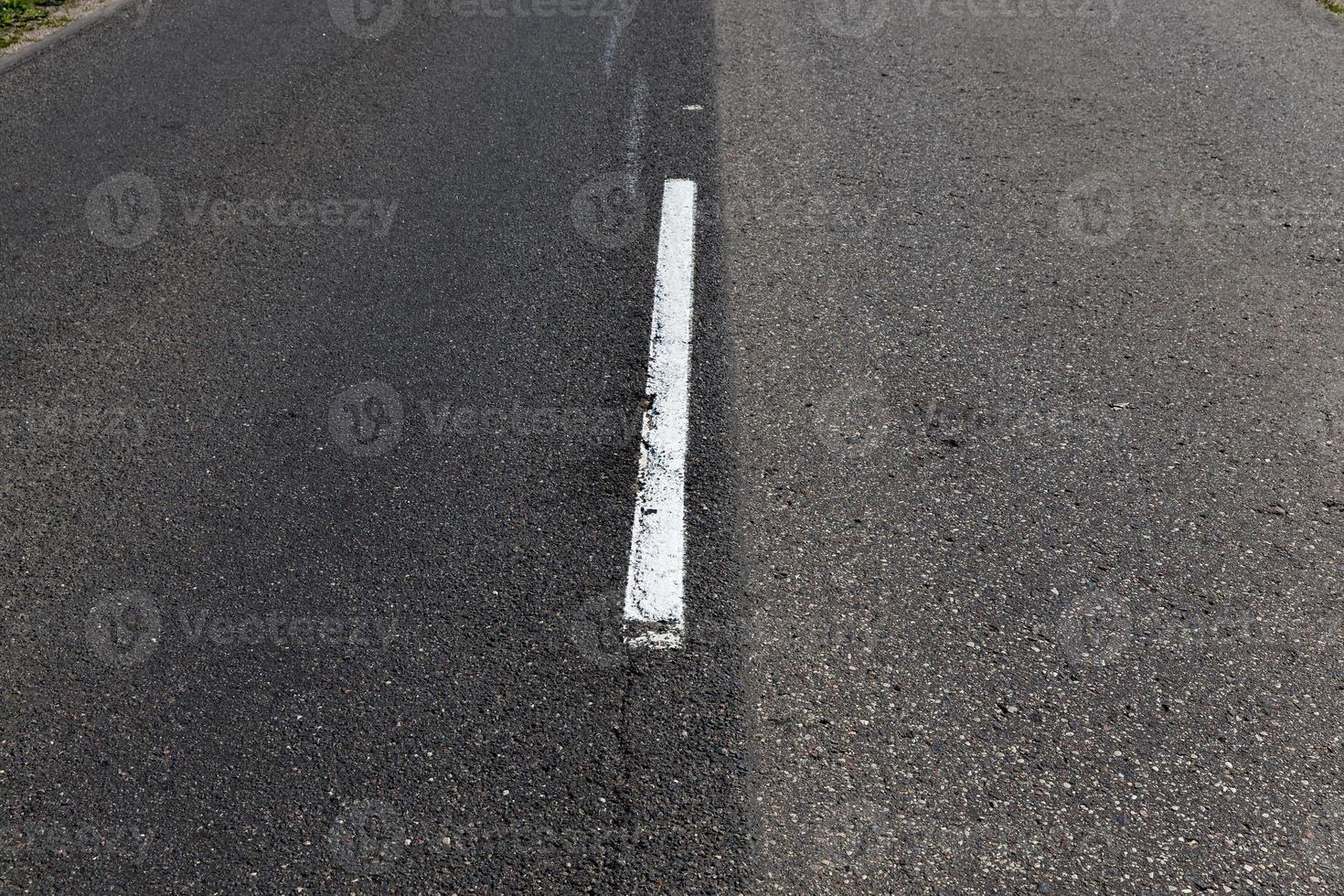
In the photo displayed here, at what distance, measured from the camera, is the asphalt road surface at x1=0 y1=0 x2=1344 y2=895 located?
303 centimetres

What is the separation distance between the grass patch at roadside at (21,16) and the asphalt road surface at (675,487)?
1.56m

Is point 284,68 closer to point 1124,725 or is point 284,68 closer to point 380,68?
point 380,68

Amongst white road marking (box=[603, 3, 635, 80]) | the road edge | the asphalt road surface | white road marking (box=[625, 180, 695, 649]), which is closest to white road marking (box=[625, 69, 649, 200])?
the asphalt road surface

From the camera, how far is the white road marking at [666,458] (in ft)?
11.9

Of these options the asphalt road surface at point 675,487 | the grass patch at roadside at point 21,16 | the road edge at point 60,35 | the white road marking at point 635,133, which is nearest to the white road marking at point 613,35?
the white road marking at point 635,133

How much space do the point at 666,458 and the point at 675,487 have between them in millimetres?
185

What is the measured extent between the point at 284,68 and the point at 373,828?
623 centimetres

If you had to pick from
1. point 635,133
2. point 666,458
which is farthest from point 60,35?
point 666,458

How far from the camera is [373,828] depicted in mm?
2998

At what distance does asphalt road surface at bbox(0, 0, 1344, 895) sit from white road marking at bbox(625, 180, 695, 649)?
0.02 m

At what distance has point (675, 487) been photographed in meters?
4.14

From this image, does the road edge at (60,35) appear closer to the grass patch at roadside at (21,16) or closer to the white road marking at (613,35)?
the grass patch at roadside at (21,16)

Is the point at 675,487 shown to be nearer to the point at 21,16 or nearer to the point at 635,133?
the point at 635,133

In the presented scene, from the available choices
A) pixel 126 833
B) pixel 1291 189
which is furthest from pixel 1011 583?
pixel 1291 189
